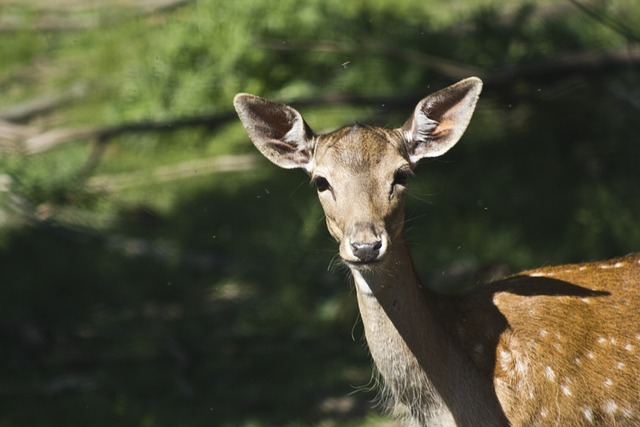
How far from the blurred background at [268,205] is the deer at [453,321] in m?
1.48

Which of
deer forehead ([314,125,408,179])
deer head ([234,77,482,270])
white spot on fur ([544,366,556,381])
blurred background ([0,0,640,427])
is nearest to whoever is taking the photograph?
deer head ([234,77,482,270])

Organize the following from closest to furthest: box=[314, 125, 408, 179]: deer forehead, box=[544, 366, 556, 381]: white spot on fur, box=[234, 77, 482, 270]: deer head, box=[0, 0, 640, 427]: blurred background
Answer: box=[234, 77, 482, 270]: deer head → box=[314, 125, 408, 179]: deer forehead → box=[544, 366, 556, 381]: white spot on fur → box=[0, 0, 640, 427]: blurred background

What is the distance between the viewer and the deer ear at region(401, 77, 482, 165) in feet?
13.5

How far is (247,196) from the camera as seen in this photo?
7691 millimetres

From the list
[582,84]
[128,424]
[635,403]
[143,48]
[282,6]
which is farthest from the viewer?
[143,48]

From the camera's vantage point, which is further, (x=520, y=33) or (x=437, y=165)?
(x=437, y=165)

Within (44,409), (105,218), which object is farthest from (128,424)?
Result: (105,218)

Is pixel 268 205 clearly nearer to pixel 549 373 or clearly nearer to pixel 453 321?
pixel 453 321

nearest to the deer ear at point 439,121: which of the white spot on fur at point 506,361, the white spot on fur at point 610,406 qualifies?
the white spot on fur at point 506,361

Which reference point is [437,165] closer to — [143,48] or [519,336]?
[143,48]

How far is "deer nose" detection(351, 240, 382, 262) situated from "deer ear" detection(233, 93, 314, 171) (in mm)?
691

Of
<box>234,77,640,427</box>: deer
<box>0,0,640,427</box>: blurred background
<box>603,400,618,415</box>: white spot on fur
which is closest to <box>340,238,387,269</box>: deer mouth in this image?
<box>234,77,640,427</box>: deer

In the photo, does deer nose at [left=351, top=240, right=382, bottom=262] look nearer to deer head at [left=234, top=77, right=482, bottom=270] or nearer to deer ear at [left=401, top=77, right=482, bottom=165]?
deer head at [left=234, top=77, right=482, bottom=270]

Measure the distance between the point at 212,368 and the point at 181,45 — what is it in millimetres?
3153
